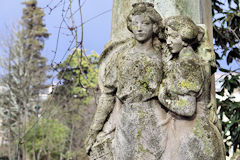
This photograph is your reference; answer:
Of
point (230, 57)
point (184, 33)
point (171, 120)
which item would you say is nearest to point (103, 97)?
point (171, 120)

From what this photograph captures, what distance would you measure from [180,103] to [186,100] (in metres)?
0.05

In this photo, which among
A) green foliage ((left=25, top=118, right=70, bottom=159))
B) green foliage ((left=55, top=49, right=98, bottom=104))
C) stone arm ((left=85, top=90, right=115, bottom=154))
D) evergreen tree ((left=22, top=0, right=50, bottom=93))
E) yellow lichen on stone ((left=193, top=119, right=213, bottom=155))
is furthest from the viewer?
green foliage ((left=25, top=118, right=70, bottom=159))

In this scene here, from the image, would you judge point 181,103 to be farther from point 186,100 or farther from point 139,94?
point 139,94

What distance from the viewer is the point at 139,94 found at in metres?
2.37

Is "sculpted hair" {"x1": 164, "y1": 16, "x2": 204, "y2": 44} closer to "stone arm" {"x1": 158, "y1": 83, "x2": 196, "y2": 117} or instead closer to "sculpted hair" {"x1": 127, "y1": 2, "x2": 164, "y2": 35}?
"sculpted hair" {"x1": 127, "y1": 2, "x2": 164, "y2": 35}

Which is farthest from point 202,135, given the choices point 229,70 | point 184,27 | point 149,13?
point 229,70

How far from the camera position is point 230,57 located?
6.04 meters

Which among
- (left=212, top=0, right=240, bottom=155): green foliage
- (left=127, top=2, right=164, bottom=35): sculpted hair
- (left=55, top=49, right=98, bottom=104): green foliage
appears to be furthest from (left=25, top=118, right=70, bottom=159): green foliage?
(left=127, top=2, right=164, bottom=35): sculpted hair

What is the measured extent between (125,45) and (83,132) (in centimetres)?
1514

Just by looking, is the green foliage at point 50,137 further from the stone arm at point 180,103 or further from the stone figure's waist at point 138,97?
the stone arm at point 180,103

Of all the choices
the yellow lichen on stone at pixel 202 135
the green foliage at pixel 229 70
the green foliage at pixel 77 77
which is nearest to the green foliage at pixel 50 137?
the green foliage at pixel 77 77

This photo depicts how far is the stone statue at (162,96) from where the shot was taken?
7.50 feet

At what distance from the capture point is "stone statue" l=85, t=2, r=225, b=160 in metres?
2.29

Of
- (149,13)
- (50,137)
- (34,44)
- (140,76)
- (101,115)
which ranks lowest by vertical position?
(50,137)
